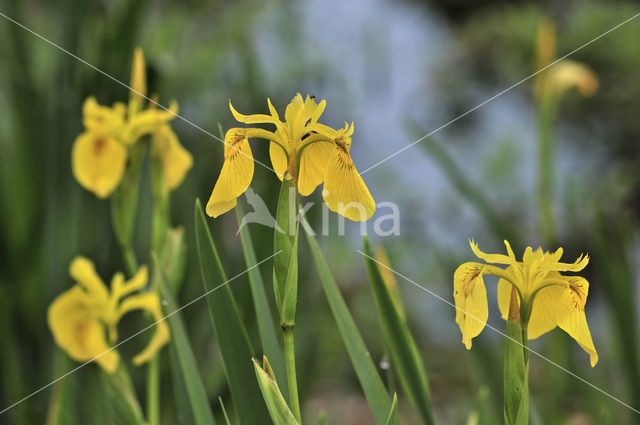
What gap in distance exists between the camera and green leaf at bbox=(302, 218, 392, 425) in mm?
250

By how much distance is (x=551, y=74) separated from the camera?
32.5 inches

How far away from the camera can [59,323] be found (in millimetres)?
365

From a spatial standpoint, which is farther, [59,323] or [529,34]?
[529,34]

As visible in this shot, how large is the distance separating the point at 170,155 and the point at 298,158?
0.24m

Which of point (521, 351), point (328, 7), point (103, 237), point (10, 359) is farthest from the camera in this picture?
point (328, 7)

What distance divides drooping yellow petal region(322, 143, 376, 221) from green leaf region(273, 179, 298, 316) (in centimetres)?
1

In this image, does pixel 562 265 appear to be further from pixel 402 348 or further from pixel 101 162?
pixel 101 162

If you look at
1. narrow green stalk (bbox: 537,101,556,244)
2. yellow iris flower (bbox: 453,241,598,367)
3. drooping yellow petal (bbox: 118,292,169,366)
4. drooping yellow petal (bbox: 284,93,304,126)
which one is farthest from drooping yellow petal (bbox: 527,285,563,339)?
narrow green stalk (bbox: 537,101,556,244)

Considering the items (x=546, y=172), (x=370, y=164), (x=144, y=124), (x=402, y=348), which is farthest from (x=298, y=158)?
(x=370, y=164)

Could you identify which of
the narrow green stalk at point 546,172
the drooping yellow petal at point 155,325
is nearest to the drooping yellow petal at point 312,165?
the drooping yellow petal at point 155,325

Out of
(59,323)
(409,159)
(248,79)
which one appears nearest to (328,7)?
(409,159)

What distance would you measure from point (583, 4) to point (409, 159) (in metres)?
0.89

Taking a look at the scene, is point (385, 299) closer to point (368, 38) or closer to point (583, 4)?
point (368, 38)

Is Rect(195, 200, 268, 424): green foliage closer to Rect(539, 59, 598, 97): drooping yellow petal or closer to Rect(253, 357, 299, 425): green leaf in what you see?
Rect(253, 357, 299, 425): green leaf
